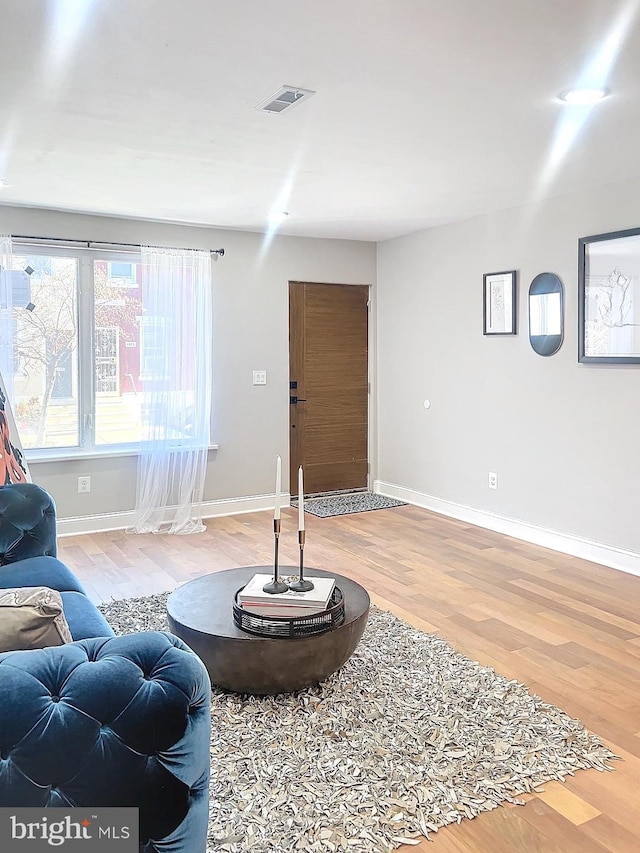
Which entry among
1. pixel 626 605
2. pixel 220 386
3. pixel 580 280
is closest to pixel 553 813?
pixel 626 605

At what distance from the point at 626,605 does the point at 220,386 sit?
352cm

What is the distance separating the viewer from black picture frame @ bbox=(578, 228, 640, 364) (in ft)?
13.6

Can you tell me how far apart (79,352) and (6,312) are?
0.61m

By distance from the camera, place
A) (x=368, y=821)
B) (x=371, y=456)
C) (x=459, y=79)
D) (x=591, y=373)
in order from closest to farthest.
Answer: (x=368, y=821) → (x=459, y=79) → (x=591, y=373) → (x=371, y=456)

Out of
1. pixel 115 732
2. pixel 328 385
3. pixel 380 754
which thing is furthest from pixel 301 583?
pixel 328 385

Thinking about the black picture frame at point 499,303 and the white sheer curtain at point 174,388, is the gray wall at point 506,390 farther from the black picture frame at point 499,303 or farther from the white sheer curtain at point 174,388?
the white sheer curtain at point 174,388

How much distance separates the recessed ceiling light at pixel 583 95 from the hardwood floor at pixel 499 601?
2349 millimetres

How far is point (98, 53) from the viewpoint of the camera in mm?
2396

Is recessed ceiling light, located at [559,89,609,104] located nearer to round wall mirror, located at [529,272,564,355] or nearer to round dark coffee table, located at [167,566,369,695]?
round wall mirror, located at [529,272,564,355]

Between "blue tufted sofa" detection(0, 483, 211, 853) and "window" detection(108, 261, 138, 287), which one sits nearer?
"blue tufted sofa" detection(0, 483, 211, 853)

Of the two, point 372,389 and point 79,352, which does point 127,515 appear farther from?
point 372,389

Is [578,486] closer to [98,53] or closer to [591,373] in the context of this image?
[591,373]

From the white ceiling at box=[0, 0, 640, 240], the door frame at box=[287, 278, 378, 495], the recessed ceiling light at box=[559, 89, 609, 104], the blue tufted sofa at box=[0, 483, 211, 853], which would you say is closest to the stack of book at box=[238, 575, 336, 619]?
the blue tufted sofa at box=[0, 483, 211, 853]

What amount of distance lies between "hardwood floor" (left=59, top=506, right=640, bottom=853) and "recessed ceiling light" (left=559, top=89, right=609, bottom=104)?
92.5 inches
